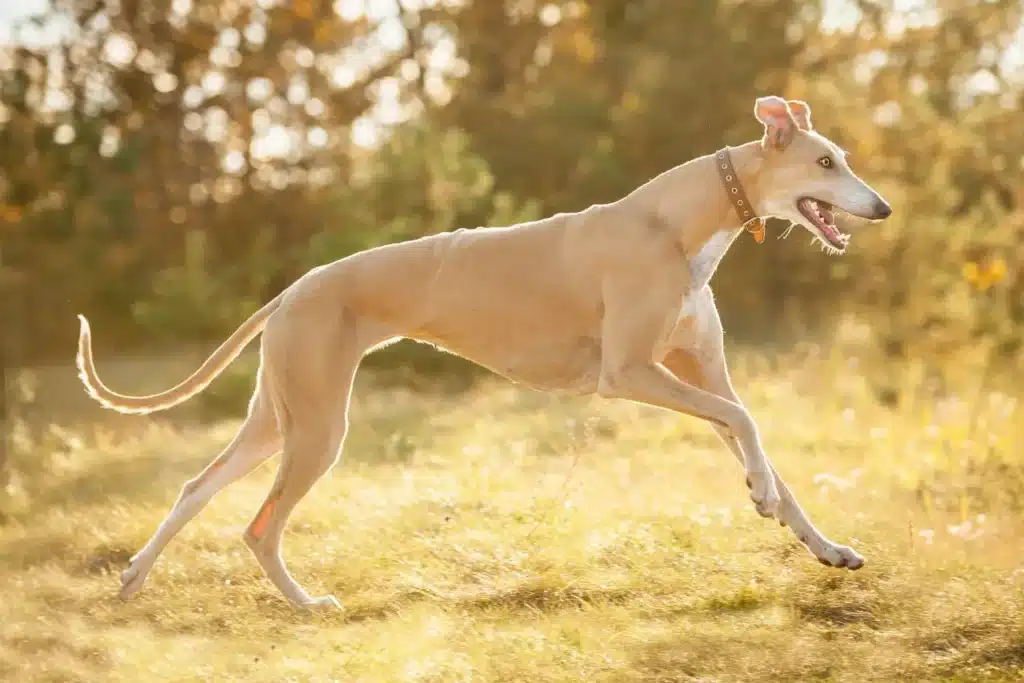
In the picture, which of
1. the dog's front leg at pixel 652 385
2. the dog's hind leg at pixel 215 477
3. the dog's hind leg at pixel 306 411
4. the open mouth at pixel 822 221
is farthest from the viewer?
the dog's hind leg at pixel 215 477

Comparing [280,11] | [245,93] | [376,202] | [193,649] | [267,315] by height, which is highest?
[280,11]

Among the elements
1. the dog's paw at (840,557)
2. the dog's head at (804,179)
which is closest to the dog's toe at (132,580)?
the dog's paw at (840,557)

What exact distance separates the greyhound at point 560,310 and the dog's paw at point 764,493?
0.09 meters

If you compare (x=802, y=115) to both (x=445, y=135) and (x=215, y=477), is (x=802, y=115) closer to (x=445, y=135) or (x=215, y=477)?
(x=215, y=477)

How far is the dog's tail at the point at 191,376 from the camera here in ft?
19.9

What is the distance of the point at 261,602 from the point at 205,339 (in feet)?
27.5

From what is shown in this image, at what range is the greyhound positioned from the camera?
539cm

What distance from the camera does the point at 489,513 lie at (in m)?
6.86

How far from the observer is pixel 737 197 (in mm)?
5477

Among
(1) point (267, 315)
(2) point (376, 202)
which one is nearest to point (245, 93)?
(2) point (376, 202)

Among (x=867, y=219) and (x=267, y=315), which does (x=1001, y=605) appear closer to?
(x=867, y=219)

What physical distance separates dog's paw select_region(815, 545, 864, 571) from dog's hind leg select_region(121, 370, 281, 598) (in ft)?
8.74

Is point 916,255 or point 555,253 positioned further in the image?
point 916,255

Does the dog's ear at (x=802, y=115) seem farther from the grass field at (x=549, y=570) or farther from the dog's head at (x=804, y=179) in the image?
the grass field at (x=549, y=570)
